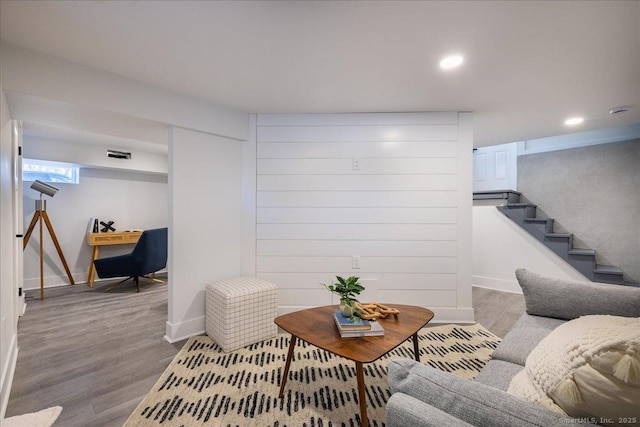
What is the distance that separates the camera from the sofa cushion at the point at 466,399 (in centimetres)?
61

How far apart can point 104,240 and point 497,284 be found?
6317 millimetres

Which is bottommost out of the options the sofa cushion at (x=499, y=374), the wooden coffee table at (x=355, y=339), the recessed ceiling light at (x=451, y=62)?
the sofa cushion at (x=499, y=374)

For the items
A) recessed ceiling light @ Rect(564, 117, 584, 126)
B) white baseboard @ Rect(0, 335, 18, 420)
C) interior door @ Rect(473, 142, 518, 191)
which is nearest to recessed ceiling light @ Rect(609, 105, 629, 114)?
recessed ceiling light @ Rect(564, 117, 584, 126)

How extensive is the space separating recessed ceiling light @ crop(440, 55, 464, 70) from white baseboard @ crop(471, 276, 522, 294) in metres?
3.53

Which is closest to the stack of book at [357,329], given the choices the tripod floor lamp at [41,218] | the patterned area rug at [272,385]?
the patterned area rug at [272,385]

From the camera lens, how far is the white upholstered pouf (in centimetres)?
221

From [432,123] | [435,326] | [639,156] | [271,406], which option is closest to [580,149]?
[639,156]

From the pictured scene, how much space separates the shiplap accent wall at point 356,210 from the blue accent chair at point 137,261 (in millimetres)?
2193

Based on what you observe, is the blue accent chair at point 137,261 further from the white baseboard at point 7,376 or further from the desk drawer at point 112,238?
the white baseboard at point 7,376

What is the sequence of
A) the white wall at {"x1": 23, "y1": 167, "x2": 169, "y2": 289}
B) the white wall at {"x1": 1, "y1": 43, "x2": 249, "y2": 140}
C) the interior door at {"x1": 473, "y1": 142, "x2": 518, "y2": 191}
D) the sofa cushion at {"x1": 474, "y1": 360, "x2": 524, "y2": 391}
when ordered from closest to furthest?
1. the sofa cushion at {"x1": 474, "y1": 360, "x2": 524, "y2": 391}
2. the white wall at {"x1": 1, "y1": 43, "x2": 249, "y2": 140}
3. the white wall at {"x1": 23, "y1": 167, "x2": 169, "y2": 289}
4. the interior door at {"x1": 473, "y1": 142, "x2": 518, "y2": 191}

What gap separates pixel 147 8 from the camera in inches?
53.2

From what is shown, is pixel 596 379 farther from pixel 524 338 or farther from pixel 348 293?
pixel 348 293

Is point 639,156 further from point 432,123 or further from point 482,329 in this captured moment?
point 482,329

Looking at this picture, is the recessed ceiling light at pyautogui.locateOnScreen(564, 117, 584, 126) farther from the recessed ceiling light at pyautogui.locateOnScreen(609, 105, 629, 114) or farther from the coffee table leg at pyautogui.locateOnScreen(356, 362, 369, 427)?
the coffee table leg at pyautogui.locateOnScreen(356, 362, 369, 427)
